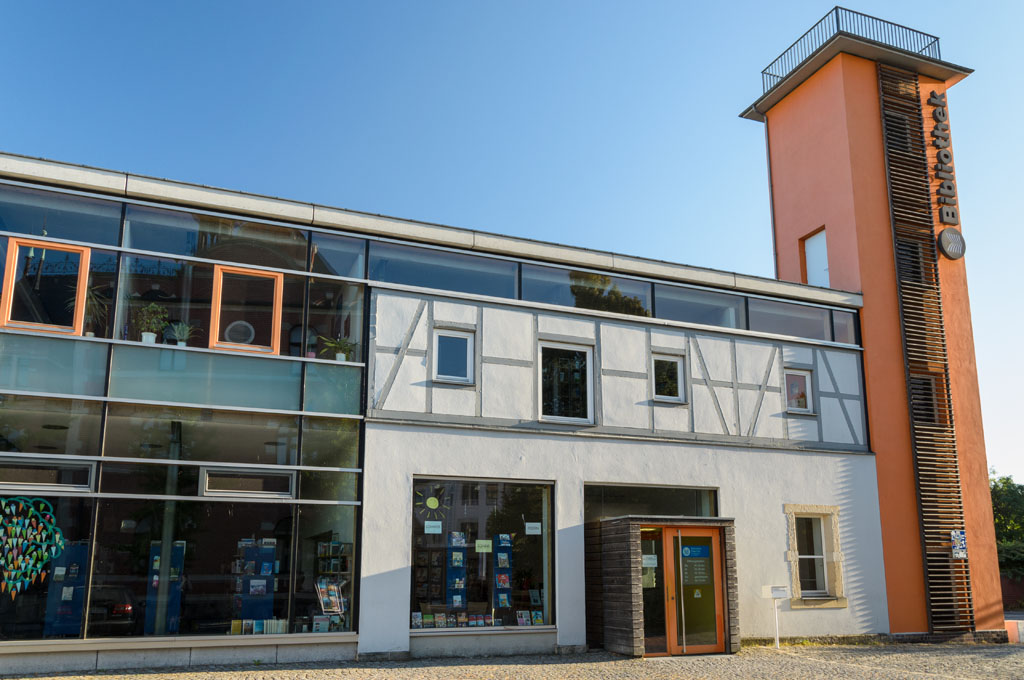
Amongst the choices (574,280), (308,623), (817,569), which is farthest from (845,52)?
(308,623)

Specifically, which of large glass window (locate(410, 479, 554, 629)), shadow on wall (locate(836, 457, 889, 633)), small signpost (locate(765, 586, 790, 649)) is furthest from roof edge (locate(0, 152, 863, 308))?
small signpost (locate(765, 586, 790, 649))

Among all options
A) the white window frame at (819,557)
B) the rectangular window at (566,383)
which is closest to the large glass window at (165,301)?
the rectangular window at (566,383)

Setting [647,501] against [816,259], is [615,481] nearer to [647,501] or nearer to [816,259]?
[647,501]

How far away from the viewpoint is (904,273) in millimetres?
18609

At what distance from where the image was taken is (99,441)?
11.8 metres

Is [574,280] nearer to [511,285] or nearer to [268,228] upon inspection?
[511,285]

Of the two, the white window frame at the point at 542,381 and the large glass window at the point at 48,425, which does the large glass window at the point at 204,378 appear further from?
the white window frame at the point at 542,381

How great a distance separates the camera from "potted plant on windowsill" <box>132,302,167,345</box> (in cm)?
1239

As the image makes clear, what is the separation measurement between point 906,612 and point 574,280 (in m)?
8.67

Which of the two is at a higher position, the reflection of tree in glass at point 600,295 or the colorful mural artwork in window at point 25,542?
the reflection of tree in glass at point 600,295

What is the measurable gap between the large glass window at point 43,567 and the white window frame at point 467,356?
522 cm

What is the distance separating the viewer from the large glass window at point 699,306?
53.6 feet

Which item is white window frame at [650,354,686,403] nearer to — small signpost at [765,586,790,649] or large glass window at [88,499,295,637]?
small signpost at [765,586,790,649]

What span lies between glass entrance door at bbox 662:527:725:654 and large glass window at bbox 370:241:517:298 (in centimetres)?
474
